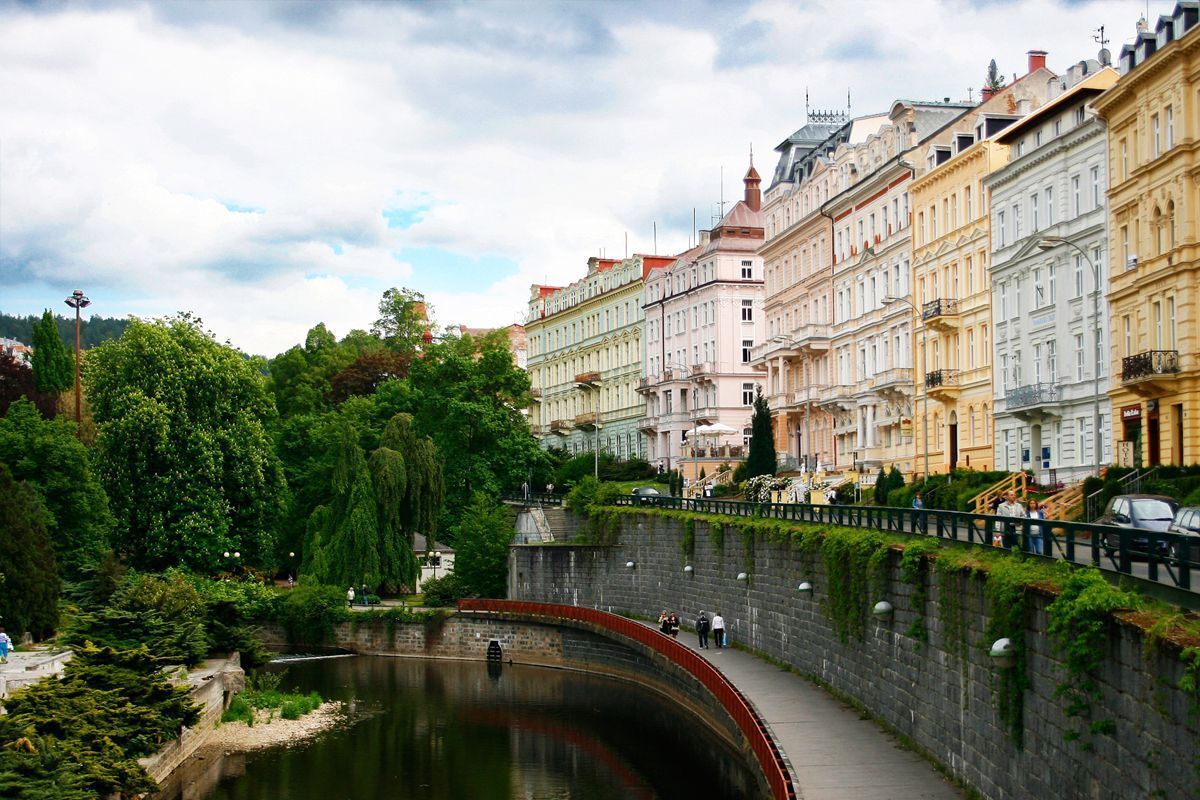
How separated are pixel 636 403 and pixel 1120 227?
55530 millimetres

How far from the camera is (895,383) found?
2435 inches

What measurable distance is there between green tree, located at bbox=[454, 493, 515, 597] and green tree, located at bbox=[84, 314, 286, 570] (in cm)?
946

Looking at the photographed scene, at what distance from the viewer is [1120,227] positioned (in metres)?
45.0

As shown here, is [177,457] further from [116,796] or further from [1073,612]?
[1073,612]

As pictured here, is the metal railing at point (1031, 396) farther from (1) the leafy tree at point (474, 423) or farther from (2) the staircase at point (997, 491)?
(1) the leafy tree at point (474, 423)

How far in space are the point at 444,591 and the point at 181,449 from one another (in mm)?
13932

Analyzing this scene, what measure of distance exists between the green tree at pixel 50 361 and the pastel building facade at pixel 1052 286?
222 feet

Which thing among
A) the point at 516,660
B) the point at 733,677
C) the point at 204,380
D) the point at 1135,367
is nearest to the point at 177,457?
the point at 204,380

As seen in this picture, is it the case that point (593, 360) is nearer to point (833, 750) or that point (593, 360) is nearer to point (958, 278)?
point (958, 278)

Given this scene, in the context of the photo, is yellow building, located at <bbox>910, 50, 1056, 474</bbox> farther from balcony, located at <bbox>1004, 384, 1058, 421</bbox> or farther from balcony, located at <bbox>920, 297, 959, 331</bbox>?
balcony, located at <bbox>1004, 384, 1058, 421</bbox>

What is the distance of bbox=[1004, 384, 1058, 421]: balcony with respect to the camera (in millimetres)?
48594

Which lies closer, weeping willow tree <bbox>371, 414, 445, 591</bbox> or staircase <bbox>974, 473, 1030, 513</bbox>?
staircase <bbox>974, 473, 1030, 513</bbox>

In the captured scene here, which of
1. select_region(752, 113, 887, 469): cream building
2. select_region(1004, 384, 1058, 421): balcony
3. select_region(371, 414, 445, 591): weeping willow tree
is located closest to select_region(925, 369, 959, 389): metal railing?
select_region(1004, 384, 1058, 421): balcony

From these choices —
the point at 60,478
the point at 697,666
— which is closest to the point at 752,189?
the point at 60,478
